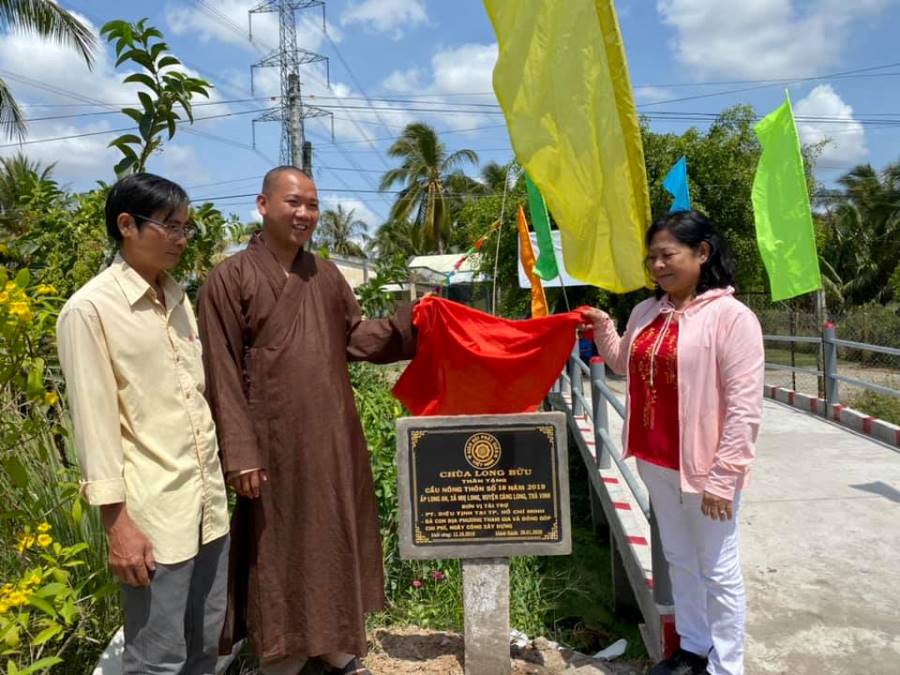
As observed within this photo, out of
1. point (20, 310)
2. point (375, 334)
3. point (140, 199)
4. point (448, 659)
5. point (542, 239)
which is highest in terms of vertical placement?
point (542, 239)

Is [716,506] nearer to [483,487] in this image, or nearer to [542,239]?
[483,487]

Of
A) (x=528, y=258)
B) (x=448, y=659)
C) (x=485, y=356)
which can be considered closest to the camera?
(x=485, y=356)

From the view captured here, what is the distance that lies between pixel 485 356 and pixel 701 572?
1153 millimetres

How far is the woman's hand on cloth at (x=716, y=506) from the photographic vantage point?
2.37m

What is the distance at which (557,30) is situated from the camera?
267 centimetres

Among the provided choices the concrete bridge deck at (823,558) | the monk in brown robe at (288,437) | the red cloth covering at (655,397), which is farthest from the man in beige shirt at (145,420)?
the concrete bridge deck at (823,558)

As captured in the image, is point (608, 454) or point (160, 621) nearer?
point (160, 621)

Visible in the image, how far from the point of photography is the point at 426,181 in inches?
1244

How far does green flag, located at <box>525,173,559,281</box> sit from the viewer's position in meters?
6.22

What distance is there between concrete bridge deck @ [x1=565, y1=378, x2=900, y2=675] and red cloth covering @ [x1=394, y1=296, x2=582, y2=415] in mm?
1226

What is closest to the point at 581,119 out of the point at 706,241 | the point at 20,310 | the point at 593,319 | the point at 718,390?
the point at 706,241

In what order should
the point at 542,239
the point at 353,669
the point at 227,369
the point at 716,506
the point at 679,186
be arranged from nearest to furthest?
the point at 716,506, the point at 227,369, the point at 353,669, the point at 679,186, the point at 542,239

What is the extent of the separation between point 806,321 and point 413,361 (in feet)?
34.4

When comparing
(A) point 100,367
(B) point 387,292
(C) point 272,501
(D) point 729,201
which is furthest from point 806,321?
(A) point 100,367
